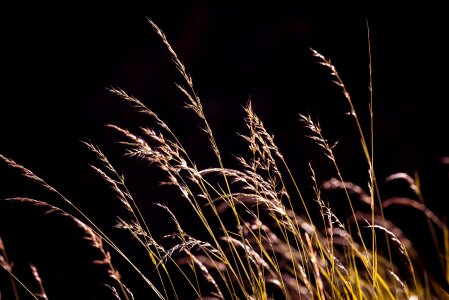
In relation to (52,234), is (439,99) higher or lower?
higher

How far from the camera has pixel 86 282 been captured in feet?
13.9

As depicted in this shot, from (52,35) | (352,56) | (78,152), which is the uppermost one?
(52,35)

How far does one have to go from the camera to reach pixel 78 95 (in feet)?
14.9

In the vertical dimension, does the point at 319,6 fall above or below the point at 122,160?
above

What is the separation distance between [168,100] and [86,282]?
5.24ft

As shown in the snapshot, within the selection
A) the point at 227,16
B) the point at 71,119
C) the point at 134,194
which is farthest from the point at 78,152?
the point at 227,16

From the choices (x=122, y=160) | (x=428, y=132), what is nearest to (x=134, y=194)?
(x=122, y=160)

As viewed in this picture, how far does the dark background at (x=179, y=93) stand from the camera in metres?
4.31

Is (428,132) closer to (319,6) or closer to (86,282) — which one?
(319,6)

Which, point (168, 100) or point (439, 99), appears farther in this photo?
point (168, 100)

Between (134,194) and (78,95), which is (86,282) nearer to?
(134,194)

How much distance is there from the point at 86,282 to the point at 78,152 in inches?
42.4

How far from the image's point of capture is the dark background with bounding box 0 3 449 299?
14.1 ft

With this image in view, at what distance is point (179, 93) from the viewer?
14.9 ft
